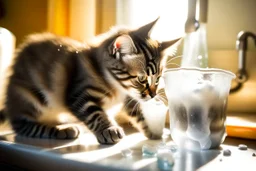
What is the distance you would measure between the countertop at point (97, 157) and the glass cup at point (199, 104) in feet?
0.10

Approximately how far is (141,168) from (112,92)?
35 centimetres

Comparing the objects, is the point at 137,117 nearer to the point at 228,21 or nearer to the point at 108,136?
the point at 108,136

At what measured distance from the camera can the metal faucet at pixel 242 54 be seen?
1.11 metres

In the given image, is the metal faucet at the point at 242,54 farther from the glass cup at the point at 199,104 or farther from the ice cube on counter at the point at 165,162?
the ice cube on counter at the point at 165,162

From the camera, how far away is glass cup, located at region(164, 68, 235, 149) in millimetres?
713

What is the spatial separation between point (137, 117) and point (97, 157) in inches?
12.1

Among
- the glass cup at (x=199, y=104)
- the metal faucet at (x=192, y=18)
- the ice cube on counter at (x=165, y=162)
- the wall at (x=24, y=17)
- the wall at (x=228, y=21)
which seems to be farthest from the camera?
the wall at (x=24, y=17)

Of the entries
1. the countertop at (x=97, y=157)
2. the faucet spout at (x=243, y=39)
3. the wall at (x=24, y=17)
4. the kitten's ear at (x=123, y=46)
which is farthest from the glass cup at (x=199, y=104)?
the wall at (x=24, y=17)

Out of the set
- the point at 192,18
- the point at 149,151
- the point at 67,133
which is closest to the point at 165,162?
the point at 149,151

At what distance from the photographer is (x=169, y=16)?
4.02 ft

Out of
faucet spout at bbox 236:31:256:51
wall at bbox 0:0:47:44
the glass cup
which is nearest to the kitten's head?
the glass cup

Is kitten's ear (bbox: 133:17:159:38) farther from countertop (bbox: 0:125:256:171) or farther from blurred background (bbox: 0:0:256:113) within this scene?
countertop (bbox: 0:125:256:171)

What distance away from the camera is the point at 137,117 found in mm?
955

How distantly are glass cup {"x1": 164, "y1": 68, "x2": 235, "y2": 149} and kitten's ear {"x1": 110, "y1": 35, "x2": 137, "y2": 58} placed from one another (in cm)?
14
